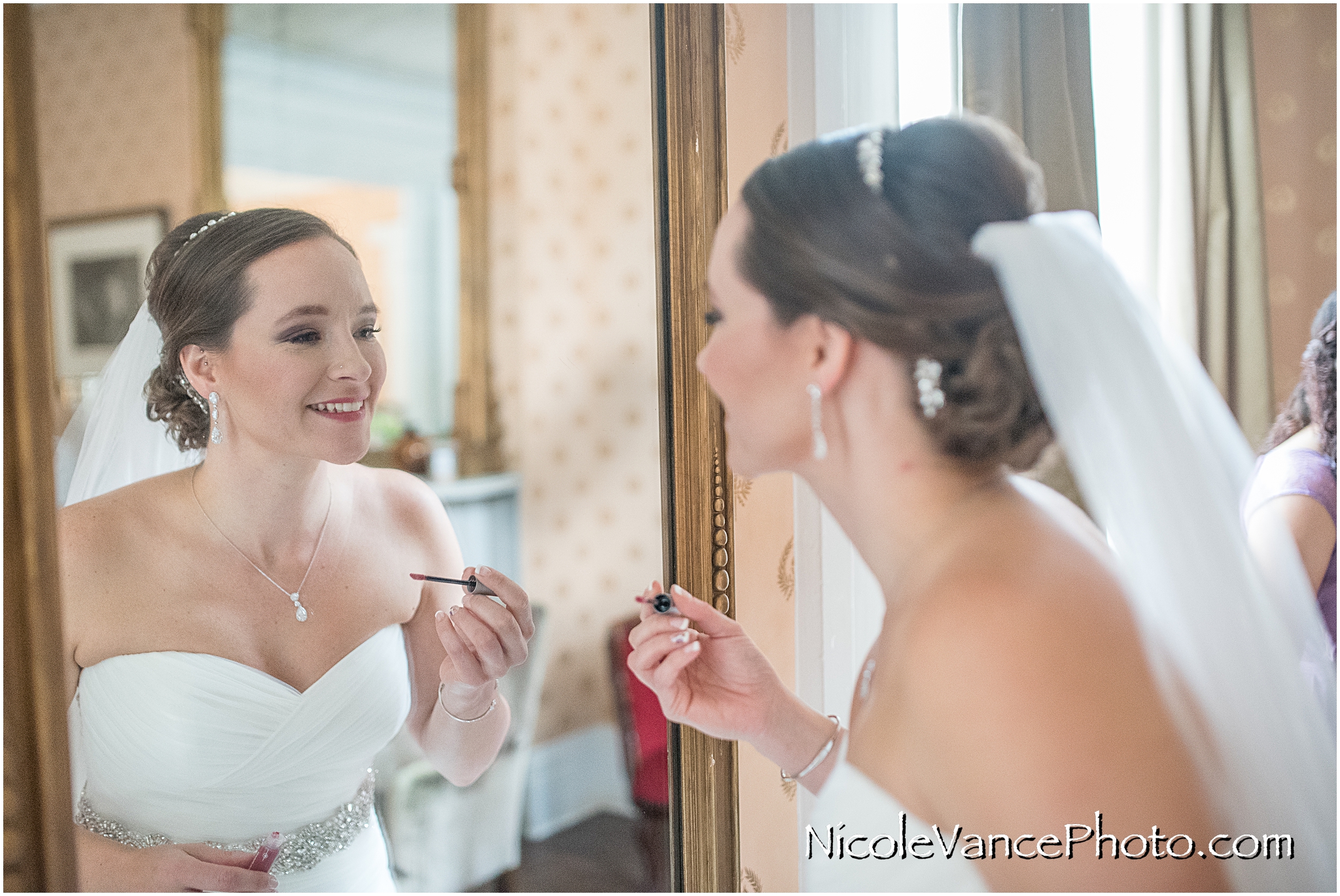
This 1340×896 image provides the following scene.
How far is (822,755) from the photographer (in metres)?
0.97

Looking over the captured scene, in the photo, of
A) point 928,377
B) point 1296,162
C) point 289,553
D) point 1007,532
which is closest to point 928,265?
point 928,377

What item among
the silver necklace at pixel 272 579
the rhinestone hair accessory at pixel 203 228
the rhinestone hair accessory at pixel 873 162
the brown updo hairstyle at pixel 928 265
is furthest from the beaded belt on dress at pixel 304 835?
the rhinestone hair accessory at pixel 873 162

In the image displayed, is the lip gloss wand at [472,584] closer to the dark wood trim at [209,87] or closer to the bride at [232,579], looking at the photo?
the bride at [232,579]

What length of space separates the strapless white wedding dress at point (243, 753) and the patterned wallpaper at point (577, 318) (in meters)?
0.28

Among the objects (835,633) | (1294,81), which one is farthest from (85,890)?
(1294,81)

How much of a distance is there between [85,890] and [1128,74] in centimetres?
146

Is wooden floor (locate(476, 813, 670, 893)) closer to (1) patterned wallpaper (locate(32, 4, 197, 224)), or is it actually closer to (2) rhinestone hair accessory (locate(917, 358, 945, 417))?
(2) rhinestone hair accessory (locate(917, 358, 945, 417))

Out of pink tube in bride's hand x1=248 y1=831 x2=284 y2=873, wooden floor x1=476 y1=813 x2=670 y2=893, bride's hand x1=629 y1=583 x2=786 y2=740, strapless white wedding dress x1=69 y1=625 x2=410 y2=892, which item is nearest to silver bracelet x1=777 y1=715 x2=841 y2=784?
bride's hand x1=629 y1=583 x2=786 y2=740

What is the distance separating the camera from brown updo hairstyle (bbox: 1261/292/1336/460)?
0.93m

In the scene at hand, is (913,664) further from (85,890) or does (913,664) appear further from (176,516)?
(85,890)

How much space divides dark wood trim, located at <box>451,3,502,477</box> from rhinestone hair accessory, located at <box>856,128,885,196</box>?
112 cm

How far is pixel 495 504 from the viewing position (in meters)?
1.02

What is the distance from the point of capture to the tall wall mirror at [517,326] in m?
0.85

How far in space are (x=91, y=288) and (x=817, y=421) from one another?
0.75m
